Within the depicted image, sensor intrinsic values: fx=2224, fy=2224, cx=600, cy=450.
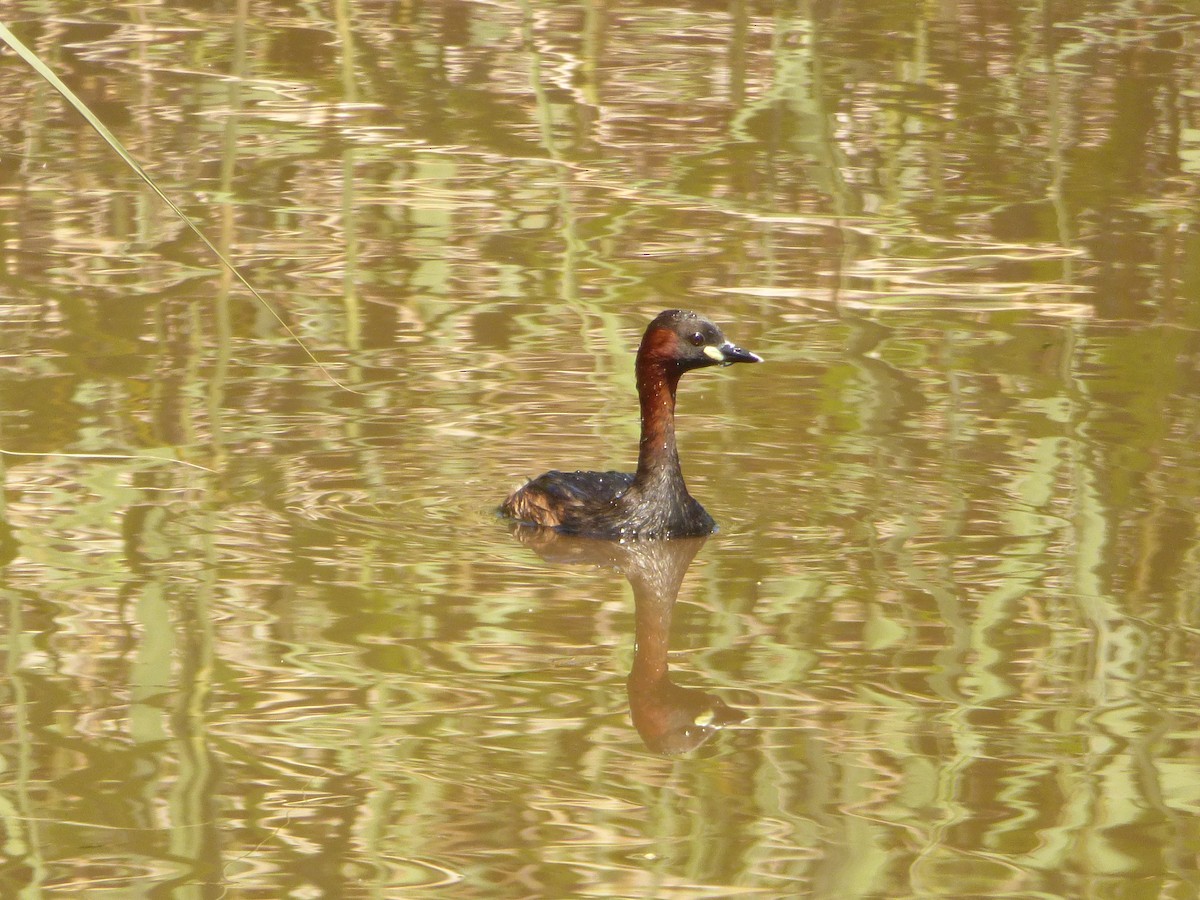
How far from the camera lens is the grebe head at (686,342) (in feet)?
26.0

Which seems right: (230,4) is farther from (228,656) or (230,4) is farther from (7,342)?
(228,656)

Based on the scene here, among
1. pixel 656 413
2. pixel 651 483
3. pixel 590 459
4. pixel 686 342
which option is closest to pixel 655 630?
pixel 651 483

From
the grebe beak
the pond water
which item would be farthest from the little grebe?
the pond water

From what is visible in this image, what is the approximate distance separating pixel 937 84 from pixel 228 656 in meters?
8.76

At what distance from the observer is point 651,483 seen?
7.80 meters

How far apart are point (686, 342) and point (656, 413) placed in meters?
0.28

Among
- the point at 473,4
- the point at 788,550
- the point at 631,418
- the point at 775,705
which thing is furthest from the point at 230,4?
the point at 775,705

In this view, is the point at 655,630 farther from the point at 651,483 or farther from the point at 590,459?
the point at 590,459

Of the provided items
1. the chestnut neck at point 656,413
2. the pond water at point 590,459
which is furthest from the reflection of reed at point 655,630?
the chestnut neck at point 656,413

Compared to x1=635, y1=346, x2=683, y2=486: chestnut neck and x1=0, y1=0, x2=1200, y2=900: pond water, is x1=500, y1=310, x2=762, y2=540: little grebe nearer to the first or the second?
x1=635, y1=346, x2=683, y2=486: chestnut neck

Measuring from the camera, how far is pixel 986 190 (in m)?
11.7

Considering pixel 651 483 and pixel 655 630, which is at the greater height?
pixel 651 483

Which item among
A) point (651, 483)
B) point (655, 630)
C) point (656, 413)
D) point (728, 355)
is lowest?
point (655, 630)

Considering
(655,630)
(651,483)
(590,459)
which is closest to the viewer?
(655,630)
